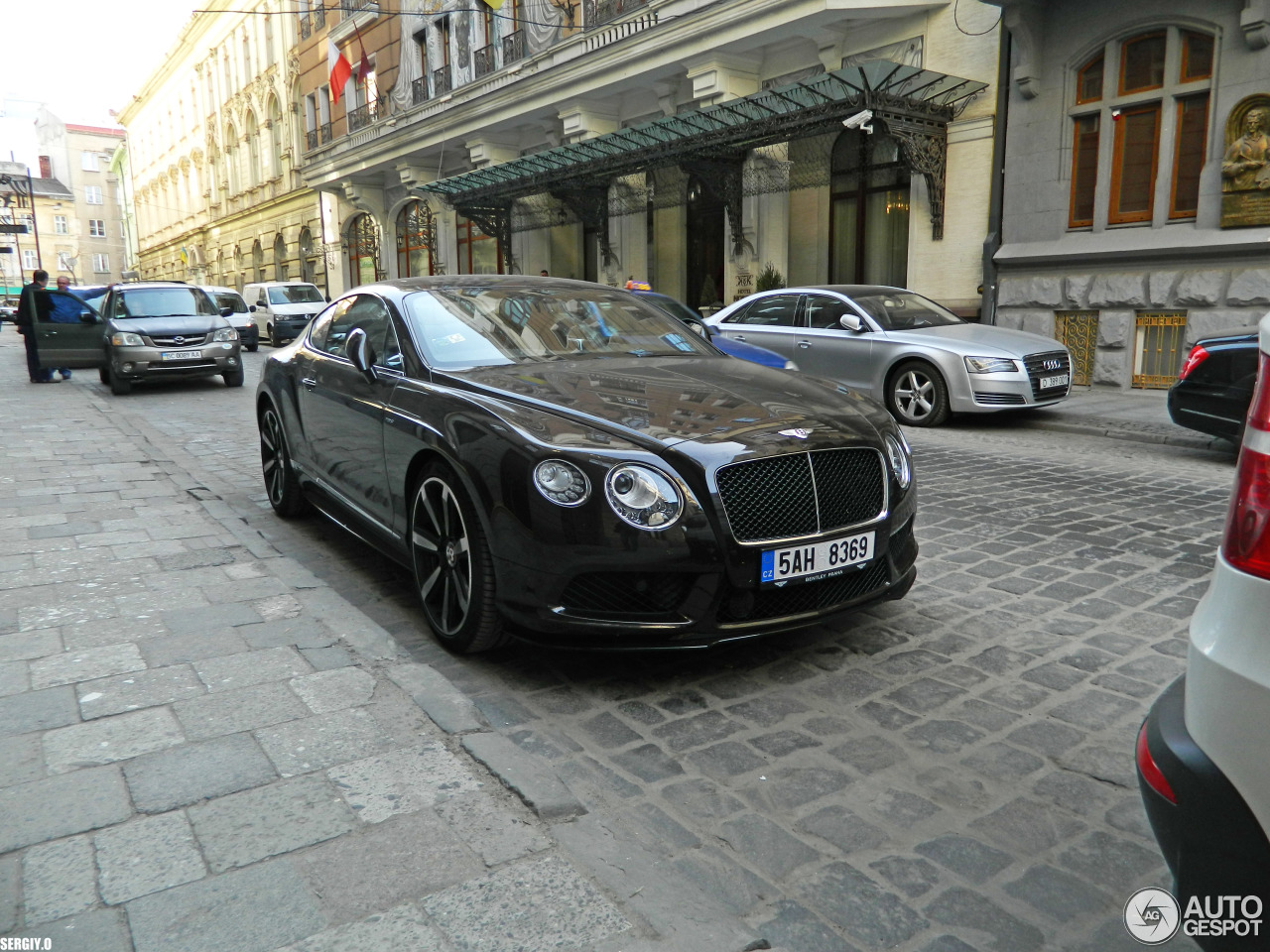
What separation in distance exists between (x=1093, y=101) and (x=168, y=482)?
12.6 metres

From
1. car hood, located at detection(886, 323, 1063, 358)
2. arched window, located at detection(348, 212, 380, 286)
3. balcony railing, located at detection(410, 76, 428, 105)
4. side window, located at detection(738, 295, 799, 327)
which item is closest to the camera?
car hood, located at detection(886, 323, 1063, 358)

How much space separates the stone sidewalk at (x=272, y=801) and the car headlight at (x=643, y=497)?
829 mm

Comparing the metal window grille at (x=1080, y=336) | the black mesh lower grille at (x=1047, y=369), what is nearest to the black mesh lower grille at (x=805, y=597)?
the black mesh lower grille at (x=1047, y=369)

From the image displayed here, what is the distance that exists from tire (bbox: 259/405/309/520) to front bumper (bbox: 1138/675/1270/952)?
5.01 m

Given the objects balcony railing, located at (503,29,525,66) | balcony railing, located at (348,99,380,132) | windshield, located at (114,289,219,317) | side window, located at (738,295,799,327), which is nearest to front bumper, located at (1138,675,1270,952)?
side window, located at (738,295,799,327)

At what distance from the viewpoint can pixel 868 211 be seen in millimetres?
16922

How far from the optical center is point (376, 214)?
1268 inches

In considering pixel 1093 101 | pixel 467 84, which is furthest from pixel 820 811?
pixel 467 84

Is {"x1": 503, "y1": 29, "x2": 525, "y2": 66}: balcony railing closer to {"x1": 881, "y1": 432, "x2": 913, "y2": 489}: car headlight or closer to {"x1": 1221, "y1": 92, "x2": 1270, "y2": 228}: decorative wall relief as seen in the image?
{"x1": 1221, "y1": 92, "x2": 1270, "y2": 228}: decorative wall relief

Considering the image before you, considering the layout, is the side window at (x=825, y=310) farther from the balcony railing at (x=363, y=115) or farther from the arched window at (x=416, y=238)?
the balcony railing at (x=363, y=115)

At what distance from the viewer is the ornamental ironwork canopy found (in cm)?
1395

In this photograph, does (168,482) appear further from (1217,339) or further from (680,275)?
(680,275)

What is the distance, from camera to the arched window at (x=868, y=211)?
16391 millimetres

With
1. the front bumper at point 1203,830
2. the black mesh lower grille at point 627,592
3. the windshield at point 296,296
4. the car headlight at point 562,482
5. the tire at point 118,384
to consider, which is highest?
the windshield at point 296,296
